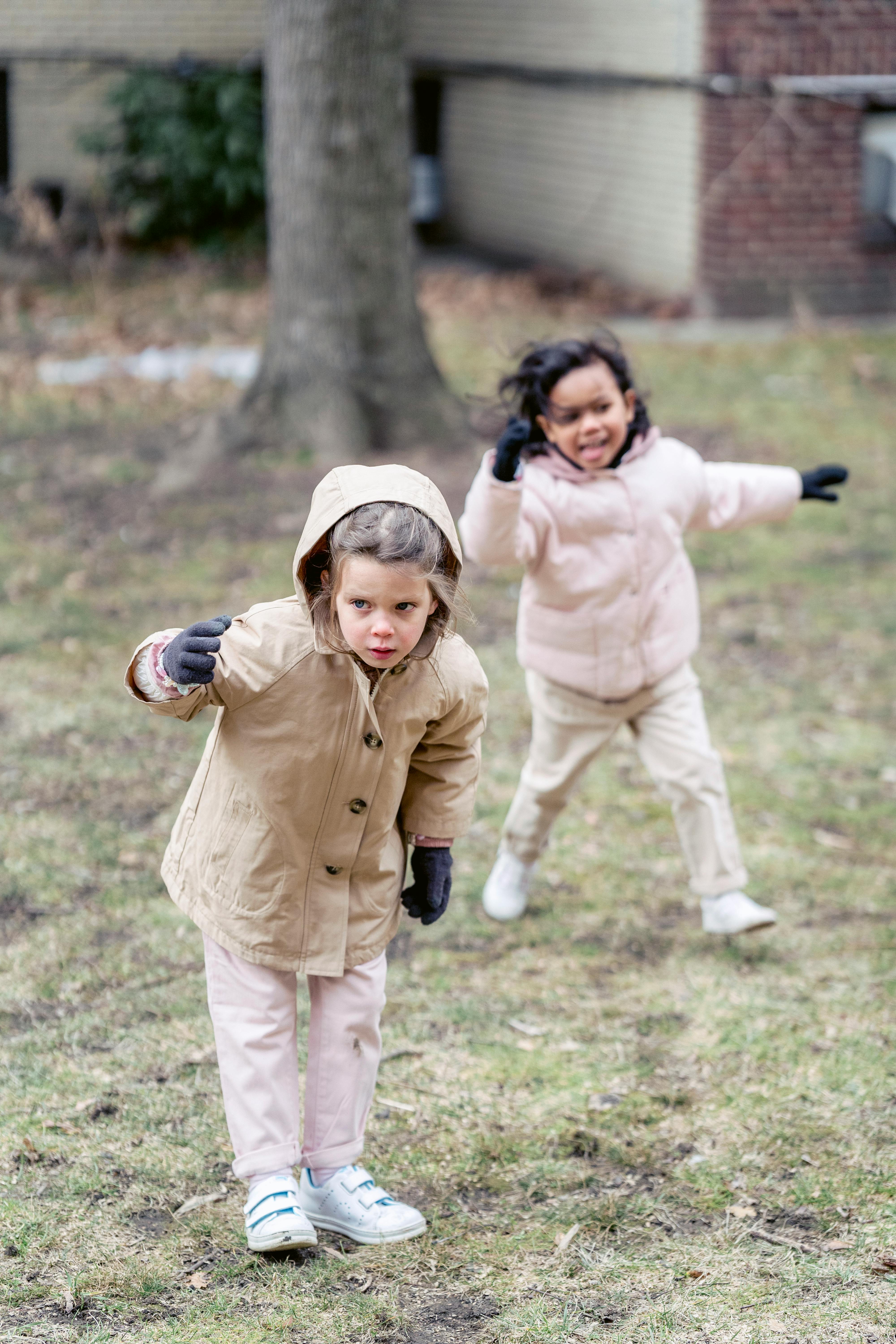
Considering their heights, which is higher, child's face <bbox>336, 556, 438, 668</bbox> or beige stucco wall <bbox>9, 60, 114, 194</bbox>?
beige stucco wall <bbox>9, 60, 114, 194</bbox>

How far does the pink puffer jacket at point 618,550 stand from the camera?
11.7 ft

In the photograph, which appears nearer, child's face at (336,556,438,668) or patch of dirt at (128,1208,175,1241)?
child's face at (336,556,438,668)

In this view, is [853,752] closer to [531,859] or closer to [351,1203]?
[531,859]

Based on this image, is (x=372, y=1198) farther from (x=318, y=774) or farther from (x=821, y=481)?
(x=821, y=481)

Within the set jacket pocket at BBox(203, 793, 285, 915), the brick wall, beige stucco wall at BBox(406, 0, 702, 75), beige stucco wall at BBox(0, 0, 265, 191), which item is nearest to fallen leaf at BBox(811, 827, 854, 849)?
jacket pocket at BBox(203, 793, 285, 915)

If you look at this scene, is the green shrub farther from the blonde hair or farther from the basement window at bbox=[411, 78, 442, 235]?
the blonde hair

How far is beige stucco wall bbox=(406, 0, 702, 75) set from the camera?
1091 centimetres

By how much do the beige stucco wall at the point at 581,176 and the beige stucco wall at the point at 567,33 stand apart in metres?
0.24

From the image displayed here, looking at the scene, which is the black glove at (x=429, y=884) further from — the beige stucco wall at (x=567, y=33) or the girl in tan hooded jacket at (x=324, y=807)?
the beige stucco wall at (x=567, y=33)

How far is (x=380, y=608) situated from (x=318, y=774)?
349mm

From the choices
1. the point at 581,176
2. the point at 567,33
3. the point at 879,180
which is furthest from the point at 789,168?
the point at 567,33

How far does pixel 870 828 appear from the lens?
15.0 feet

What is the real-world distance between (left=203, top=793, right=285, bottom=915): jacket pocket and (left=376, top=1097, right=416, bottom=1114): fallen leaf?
0.81m

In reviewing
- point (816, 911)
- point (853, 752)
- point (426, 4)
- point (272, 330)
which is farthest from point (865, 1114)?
point (426, 4)
